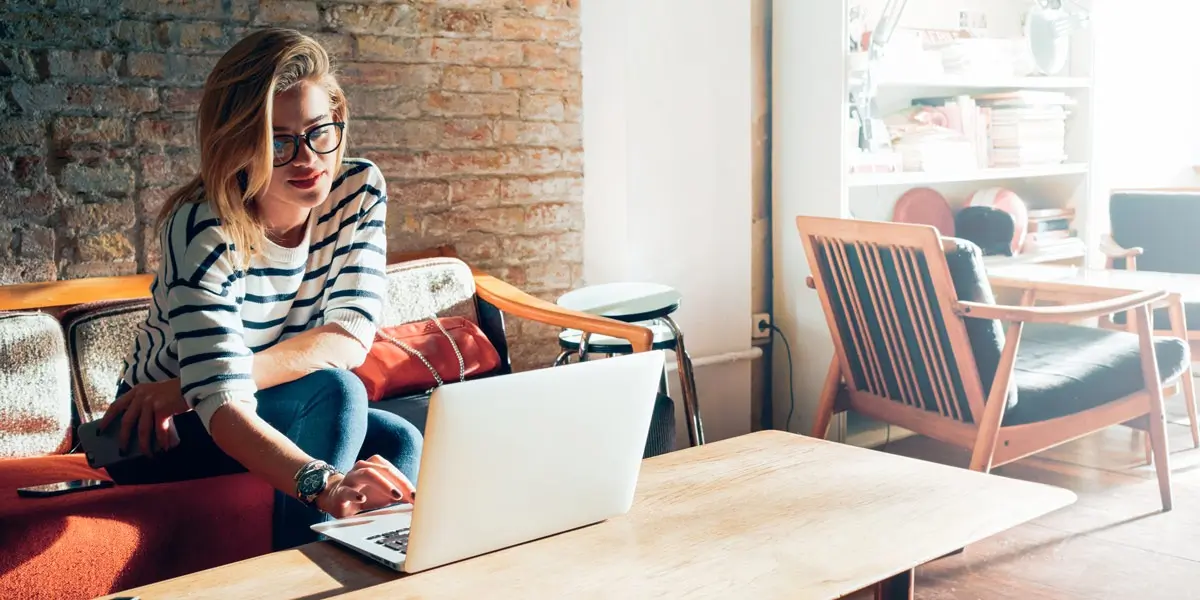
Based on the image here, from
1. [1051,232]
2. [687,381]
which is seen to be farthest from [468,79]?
[1051,232]

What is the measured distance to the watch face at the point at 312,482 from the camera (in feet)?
4.48

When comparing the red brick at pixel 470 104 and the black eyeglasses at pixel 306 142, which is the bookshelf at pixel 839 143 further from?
the black eyeglasses at pixel 306 142

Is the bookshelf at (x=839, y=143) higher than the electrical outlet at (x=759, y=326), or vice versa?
the bookshelf at (x=839, y=143)

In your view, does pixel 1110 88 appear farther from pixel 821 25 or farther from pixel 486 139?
pixel 486 139

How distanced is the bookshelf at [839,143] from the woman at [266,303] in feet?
6.50

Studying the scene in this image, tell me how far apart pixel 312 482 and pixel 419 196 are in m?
1.72

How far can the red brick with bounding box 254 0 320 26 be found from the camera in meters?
2.72

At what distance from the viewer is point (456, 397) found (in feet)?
3.63

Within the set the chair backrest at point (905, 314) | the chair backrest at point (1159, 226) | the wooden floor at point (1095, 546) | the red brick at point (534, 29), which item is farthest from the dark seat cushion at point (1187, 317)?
the red brick at point (534, 29)

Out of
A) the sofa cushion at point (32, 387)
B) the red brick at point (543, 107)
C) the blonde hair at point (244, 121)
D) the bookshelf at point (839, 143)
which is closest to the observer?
the blonde hair at point (244, 121)

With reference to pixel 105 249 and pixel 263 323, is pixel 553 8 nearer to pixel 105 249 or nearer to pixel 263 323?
pixel 105 249

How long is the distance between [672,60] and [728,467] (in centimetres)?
203

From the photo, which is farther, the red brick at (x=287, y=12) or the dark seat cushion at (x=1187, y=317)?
the dark seat cushion at (x=1187, y=317)

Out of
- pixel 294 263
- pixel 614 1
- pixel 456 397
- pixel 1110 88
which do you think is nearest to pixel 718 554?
pixel 456 397
